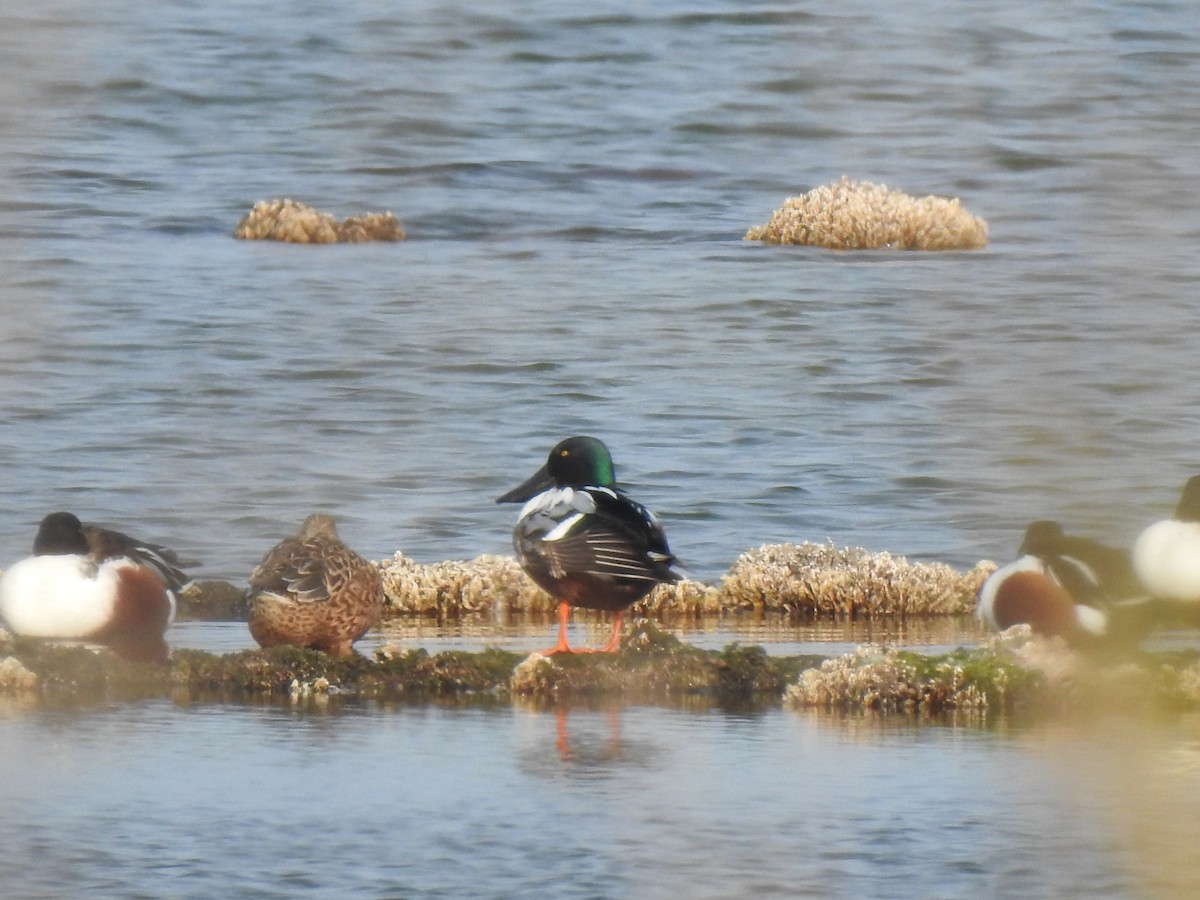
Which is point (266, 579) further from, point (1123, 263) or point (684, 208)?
point (1123, 263)

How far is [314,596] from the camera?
8.21m

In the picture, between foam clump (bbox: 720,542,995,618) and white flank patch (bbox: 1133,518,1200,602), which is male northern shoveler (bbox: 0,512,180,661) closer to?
foam clump (bbox: 720,542,995,618)

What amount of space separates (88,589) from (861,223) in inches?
324

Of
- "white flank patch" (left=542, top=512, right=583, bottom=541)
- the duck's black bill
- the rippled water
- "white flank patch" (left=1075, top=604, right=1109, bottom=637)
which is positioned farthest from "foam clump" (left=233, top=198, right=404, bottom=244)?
the duck's black bill

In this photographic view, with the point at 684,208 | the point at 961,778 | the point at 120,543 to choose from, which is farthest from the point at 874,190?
the point at 684,208

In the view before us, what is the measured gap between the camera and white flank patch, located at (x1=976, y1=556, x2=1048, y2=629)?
778 centimetres

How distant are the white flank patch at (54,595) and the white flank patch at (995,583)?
403cm

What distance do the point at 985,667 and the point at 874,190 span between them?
10.6m

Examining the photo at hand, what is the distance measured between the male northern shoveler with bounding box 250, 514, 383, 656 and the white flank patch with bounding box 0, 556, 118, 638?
2.56 ft

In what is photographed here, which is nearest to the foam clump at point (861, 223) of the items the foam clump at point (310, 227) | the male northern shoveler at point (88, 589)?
the foam clump at point (310, 227)

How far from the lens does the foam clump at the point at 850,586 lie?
410 inches

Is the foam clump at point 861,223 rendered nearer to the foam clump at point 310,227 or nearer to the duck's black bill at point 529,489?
the foam clump at point 310,227

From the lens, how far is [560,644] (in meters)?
8.12

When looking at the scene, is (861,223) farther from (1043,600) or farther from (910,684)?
(910,684)
